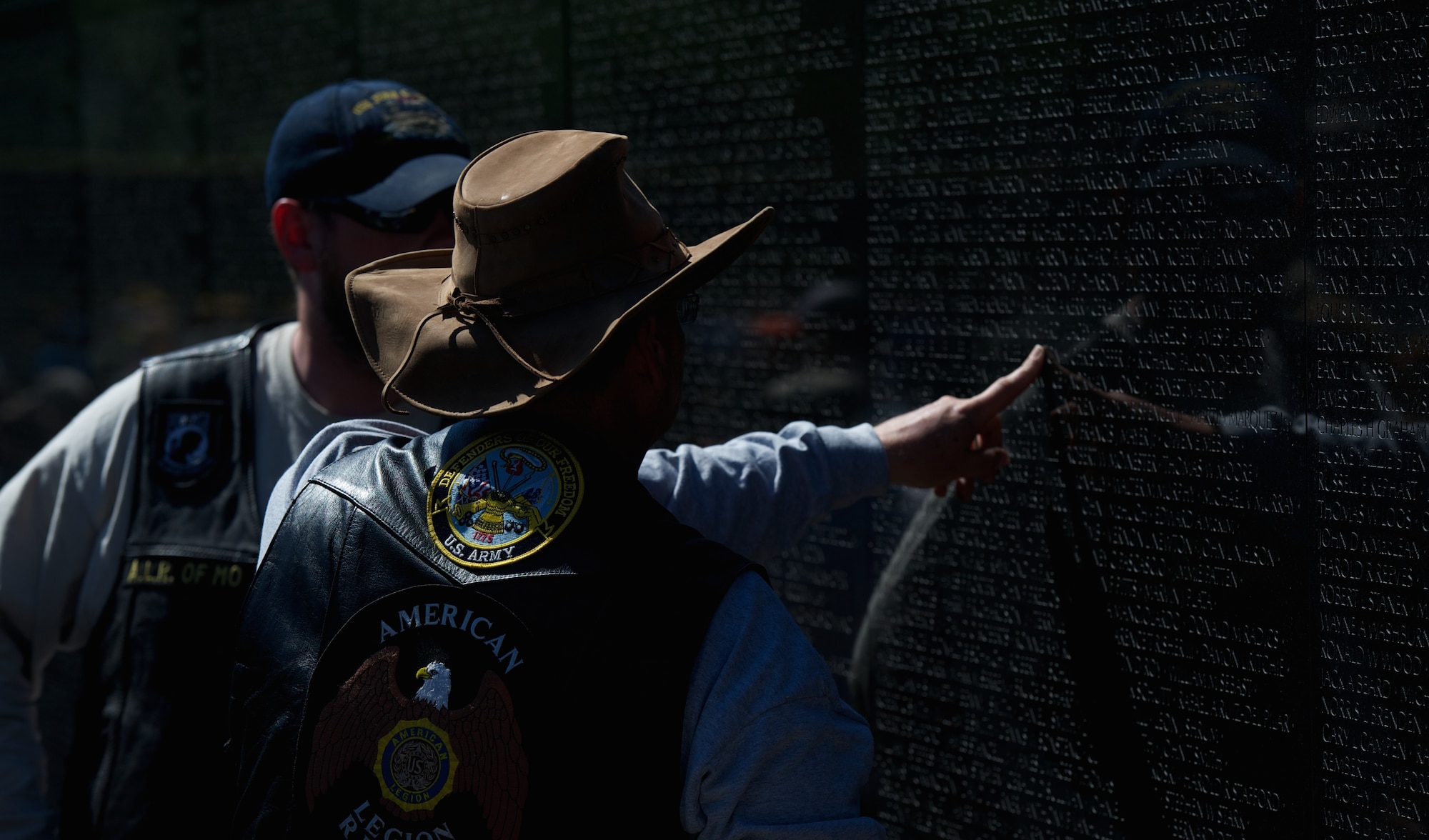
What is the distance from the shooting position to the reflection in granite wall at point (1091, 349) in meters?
1.79

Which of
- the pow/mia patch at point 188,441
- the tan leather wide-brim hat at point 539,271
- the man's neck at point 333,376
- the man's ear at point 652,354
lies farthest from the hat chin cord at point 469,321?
the pow/mia patch at point 188,441

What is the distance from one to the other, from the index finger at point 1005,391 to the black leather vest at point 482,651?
883mm

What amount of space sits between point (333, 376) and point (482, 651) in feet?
3.86

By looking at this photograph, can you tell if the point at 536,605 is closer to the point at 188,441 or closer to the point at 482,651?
the point at 482,651

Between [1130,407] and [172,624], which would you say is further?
[172,624]

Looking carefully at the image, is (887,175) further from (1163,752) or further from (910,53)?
(1163,752)

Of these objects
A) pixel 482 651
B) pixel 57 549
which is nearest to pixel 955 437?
pixel 482 651

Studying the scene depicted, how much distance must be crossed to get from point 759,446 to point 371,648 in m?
0.96

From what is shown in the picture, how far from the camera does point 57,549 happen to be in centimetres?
226

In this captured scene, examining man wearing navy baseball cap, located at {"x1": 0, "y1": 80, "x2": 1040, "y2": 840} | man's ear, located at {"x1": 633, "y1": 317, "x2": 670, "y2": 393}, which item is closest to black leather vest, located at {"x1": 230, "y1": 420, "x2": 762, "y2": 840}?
man's ear, located at {"x1": 633, "y1": 317, "x2": 670, "y2": 393}

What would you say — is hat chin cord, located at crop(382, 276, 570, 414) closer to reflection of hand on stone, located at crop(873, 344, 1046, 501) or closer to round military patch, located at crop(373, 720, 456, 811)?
round military patch, located at crop(373, 720, 456, 811)

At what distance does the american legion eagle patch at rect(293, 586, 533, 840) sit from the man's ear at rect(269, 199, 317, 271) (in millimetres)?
1273

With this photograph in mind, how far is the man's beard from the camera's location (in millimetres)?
2400

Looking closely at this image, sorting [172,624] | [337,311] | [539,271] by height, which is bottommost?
[172,624]
